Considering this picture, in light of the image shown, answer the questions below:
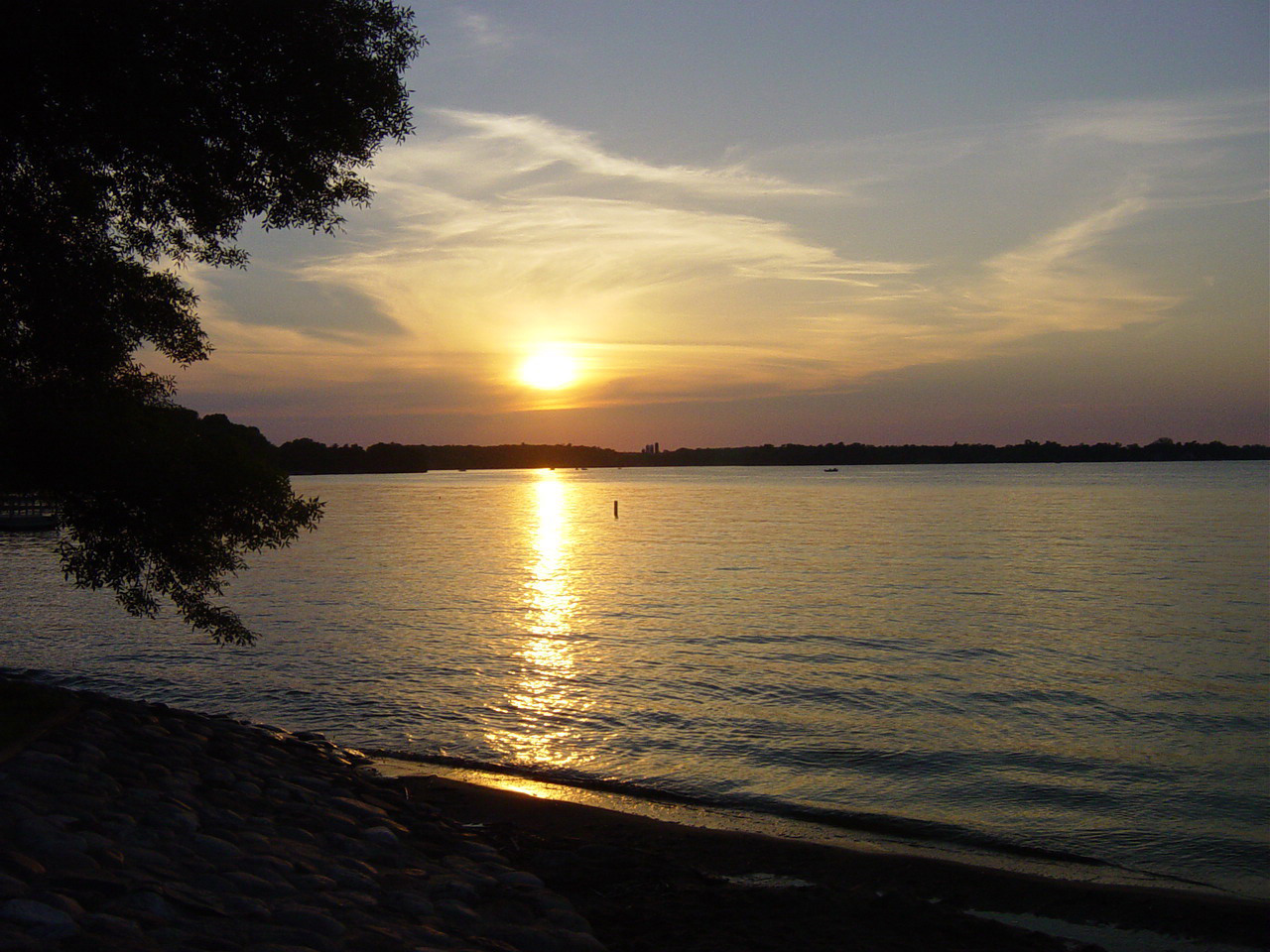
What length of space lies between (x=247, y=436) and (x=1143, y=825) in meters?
13.7

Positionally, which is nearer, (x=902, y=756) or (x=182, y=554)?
(x=182, y=554)

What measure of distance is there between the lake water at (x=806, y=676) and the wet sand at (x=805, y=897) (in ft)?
5.54

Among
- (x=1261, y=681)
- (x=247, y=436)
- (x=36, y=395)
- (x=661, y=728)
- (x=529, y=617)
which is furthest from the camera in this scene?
(x=529, y=617)

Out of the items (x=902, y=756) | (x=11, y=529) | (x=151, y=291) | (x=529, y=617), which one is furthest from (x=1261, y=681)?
(x=11, y=529)

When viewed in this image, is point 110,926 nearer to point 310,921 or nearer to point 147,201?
point 310,921

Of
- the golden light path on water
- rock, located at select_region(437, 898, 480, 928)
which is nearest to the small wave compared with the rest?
the golden light path on water

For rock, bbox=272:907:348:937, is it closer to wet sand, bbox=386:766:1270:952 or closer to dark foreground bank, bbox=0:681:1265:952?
dark foreground bank, bbox=0:681:1265:952

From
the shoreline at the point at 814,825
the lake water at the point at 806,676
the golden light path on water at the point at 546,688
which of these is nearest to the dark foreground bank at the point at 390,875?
the shoreline at the point at 814,825

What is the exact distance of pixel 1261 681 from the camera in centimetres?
2130

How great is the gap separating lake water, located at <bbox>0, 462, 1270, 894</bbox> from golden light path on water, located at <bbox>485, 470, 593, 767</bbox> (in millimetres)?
97

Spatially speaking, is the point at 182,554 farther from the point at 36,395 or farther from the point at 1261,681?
the point at 1261,681

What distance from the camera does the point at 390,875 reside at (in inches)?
326

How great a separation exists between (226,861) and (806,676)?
1604 cm

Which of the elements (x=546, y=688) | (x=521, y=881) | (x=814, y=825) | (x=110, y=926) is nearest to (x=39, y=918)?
(x=110, y=926)
